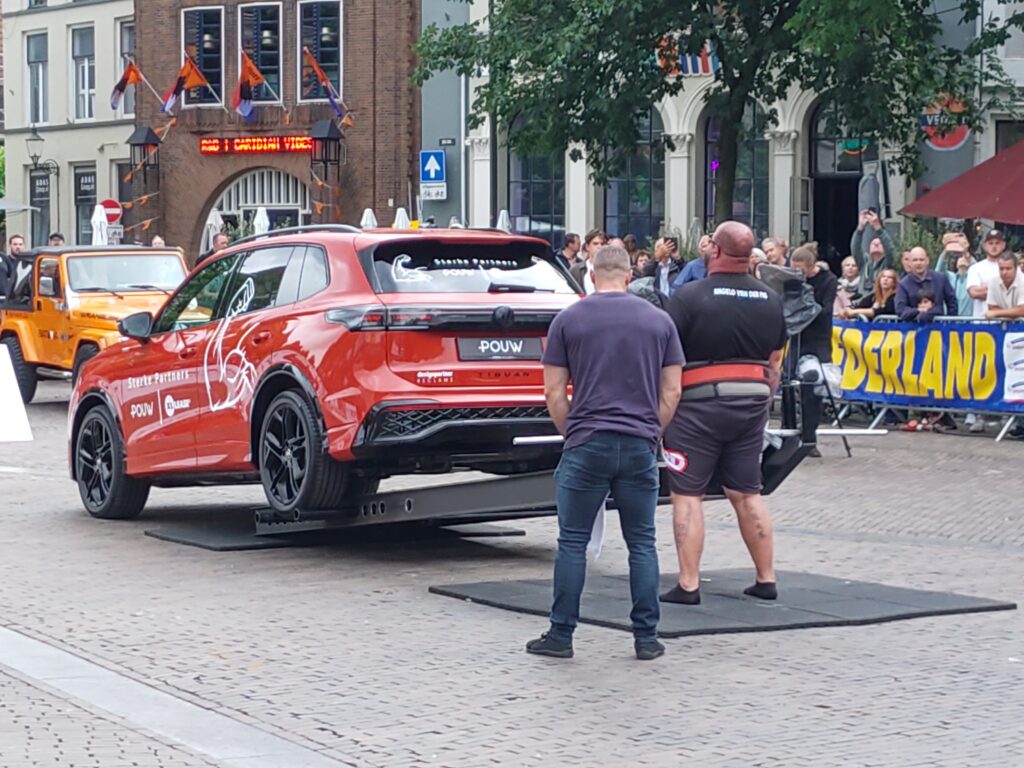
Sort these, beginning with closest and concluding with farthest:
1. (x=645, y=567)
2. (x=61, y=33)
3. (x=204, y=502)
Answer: (x=645, y=567)
(x=204, y=502)
(x=61, y=33)

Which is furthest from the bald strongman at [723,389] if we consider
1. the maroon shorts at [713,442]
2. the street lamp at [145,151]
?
the street lamp at [145,151]

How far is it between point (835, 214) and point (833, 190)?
16.4 inches

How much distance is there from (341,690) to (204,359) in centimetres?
485

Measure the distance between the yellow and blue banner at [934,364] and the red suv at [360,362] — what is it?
27.7ft

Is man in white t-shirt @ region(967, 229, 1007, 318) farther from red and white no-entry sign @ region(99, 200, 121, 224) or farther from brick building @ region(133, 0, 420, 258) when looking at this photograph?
red and white no-entry sign @ region(99, 200, 121, 224)

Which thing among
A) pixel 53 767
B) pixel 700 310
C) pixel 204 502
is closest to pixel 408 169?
pixel 204 502

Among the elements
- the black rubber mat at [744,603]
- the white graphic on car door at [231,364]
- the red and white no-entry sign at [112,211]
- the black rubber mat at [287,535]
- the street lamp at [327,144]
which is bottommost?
the black rubber mat at [287,535]

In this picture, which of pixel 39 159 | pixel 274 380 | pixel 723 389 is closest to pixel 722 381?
pixel 723 389

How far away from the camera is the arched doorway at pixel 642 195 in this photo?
38.0m

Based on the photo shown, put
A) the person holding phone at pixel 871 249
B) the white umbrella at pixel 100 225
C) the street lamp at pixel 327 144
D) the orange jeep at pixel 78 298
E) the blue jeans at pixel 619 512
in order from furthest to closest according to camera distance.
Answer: the street lamp at pixel 327 144
the white umbrella at pixel 100 225
the orange jeep at pixel 78 298
the person holding phone at pixel 871 249
the blue jeans at pixel 619 512

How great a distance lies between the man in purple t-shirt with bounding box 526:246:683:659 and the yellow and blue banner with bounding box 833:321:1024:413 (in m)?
11.2

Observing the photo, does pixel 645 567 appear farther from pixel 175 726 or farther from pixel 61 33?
pixel 61 33

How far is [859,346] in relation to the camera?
20.8 metres

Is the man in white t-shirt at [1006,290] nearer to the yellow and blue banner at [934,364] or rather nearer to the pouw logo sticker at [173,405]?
the yellow and blue banner at [934,364]
